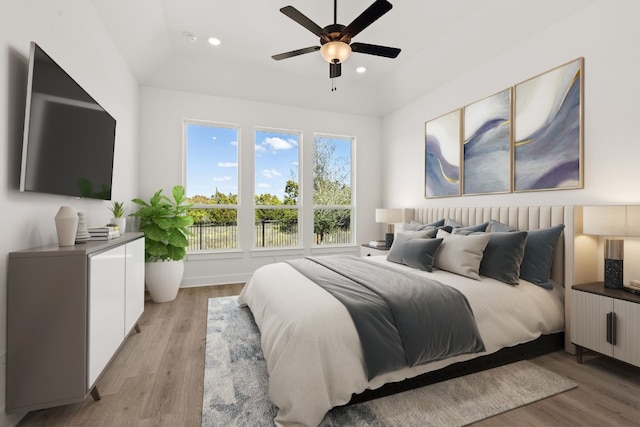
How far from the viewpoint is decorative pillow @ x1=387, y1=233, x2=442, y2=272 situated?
279 cm

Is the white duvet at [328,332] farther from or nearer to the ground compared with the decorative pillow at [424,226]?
nearer to the ground

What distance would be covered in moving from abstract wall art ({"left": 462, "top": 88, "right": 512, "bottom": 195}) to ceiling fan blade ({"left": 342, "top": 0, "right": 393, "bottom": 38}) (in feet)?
6.23

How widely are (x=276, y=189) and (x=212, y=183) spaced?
3.33 feet

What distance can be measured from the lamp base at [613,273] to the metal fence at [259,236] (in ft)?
12.1

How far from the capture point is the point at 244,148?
479 cm

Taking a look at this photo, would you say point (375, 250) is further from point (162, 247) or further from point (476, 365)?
point (162, 247)

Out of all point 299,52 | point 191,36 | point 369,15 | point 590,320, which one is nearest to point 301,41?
point 299,52

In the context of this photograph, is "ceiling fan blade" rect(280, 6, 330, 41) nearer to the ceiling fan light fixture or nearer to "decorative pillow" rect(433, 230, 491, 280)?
the ceiling fan light fixture

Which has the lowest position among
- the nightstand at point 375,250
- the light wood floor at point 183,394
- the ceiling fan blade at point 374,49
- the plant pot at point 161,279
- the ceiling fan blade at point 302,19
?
the light wood floor at point 183,394

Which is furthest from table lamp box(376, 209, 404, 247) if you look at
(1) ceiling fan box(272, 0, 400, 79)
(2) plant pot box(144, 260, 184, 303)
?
(2) plant pot box(144, 260, 184, 303)

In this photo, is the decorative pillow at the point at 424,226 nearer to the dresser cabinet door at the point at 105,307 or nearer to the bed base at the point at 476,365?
the bed base at the point at 476,365

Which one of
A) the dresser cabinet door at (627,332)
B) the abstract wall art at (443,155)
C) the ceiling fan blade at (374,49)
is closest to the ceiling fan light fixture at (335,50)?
the ceiling fan blade at (374,49)

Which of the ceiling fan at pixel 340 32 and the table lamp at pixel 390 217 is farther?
the table lamp at pixel 390 217

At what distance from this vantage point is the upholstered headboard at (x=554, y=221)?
2445mm
